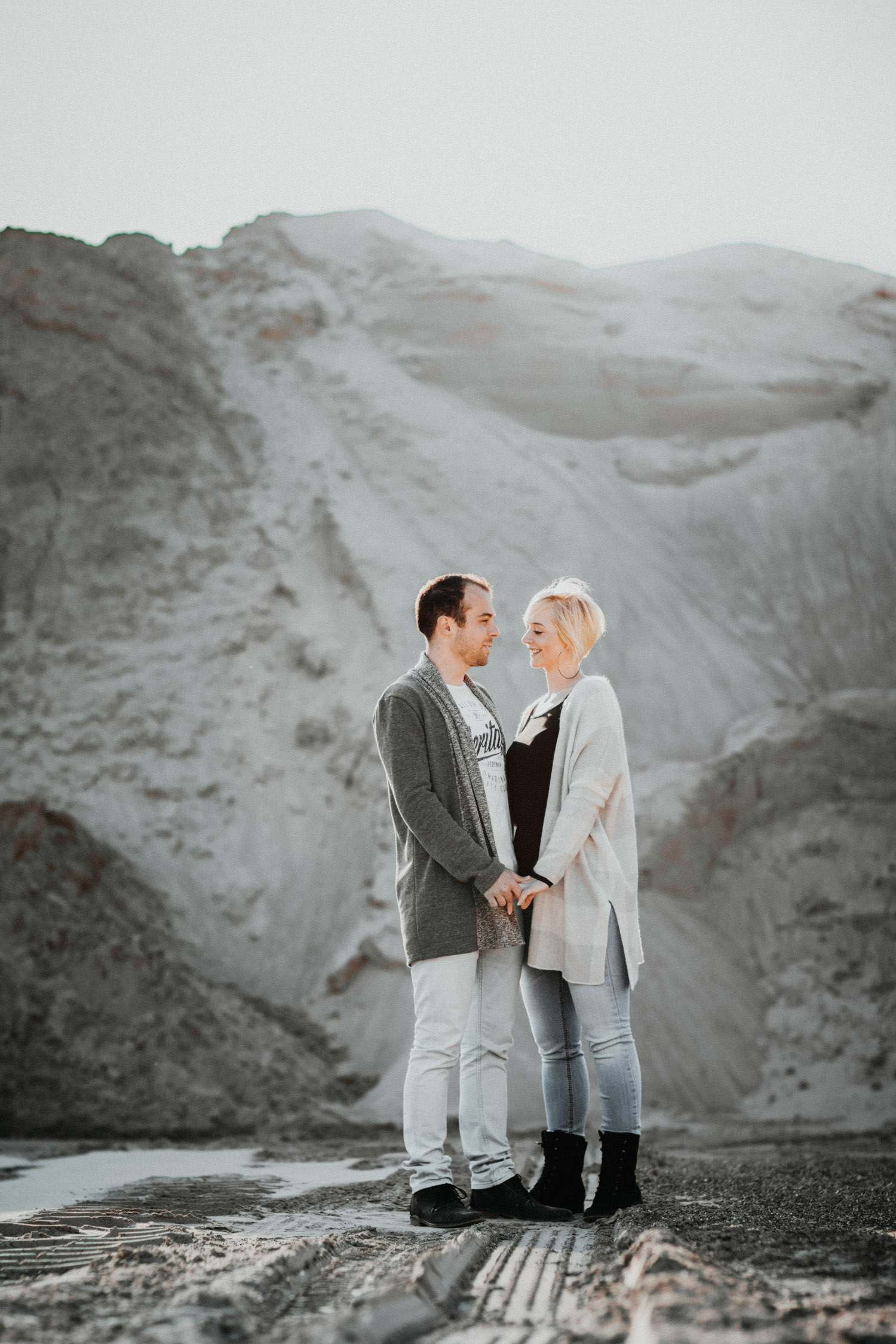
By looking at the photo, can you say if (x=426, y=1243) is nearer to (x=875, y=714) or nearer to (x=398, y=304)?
(x=875, y=714)

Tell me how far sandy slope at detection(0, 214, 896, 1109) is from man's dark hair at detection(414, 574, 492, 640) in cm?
470

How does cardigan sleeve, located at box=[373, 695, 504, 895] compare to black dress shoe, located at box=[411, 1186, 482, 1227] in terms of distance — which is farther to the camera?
cardigan sleeve, located at box=[373, 695, 504, 895]

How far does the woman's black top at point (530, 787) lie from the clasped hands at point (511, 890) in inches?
6.2

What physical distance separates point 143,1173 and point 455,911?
2.17 metres

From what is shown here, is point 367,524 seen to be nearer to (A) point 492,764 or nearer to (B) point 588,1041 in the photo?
(A) point 492,764

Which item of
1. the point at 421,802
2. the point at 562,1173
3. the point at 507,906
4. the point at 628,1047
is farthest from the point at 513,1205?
the point at 421,802

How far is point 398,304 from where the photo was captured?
44.9ft

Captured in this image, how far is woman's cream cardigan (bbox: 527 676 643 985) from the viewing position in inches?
127

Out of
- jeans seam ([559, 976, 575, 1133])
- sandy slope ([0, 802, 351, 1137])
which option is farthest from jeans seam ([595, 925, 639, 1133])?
sandy slope ([0, 802, 351, 1137])

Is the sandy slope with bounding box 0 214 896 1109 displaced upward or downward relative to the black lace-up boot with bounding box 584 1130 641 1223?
upward

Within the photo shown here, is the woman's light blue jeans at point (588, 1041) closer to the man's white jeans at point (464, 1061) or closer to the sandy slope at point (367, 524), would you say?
the man's white jeans at point (464, 1061)

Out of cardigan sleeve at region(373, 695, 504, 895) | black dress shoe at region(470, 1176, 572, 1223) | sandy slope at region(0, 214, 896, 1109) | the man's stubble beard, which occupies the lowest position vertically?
black dress shoe at region(470, 1176, 572, 1223)

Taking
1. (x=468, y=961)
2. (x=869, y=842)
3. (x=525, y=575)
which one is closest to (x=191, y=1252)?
(x=468, y=961)

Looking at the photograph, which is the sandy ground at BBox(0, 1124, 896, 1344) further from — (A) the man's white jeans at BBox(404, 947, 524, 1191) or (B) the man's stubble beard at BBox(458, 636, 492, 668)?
(B) the man's stubble beard at BBox(458, 636, 492, 668)
